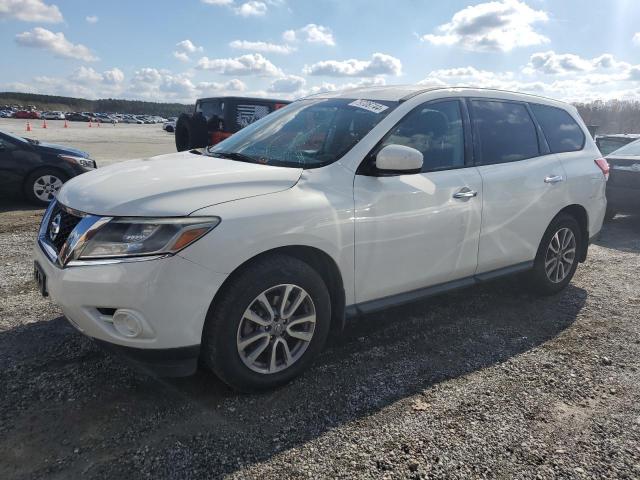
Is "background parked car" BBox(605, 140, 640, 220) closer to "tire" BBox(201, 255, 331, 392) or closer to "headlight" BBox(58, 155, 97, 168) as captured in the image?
"tire" BBox(201, 255, 331, 392)

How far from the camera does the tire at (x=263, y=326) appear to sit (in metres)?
2.60

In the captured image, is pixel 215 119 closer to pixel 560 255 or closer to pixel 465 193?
pixel 560 255

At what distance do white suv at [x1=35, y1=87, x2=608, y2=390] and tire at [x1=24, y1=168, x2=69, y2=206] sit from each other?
533 centimetres

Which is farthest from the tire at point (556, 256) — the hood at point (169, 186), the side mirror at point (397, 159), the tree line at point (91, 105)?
the tree line at point (91, 105)

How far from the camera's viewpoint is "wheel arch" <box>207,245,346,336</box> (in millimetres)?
2703

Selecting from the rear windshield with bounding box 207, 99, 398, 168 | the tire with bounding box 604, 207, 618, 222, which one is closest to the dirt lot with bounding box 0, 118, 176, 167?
the rear windshield with bounding box 207, 99, 398, 168

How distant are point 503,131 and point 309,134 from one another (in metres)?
1.63

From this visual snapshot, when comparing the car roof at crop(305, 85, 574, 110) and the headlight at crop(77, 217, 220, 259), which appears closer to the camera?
the headlight at crop(77, 217, 220, 259)

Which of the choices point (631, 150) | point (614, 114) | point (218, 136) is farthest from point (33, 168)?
point (614, 114)

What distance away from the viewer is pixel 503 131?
4012 mm

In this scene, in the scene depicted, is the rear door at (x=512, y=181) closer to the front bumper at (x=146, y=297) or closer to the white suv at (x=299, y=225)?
the white suv at (x=299, y=225)

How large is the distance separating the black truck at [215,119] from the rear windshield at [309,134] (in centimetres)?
643

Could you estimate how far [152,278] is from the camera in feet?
7.82

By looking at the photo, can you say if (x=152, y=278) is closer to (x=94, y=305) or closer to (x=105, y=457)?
(x=94, y=305)
